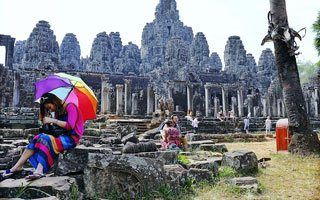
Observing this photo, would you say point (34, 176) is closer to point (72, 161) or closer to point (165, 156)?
point (72, 161)

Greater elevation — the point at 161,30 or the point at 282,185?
the point at 161,30

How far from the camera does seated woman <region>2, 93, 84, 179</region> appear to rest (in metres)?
3.28

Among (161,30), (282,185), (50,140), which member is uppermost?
(161,30)

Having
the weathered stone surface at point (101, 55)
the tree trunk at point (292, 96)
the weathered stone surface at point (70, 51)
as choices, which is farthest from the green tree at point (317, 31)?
the weathered stone surface at point (70, 51)

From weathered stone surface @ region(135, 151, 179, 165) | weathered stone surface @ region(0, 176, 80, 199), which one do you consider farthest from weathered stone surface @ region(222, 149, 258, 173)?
weathered stone surface @ region(0, 176, 80, 199)

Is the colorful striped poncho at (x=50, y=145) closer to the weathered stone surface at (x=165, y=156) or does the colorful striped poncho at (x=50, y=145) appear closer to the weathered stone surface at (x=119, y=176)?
the weathered stone surface at (x=119, y=176)

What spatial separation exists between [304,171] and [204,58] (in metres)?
43.7

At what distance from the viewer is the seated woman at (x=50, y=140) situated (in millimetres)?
3275

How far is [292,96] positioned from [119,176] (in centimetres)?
530

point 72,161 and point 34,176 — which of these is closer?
point 34,176

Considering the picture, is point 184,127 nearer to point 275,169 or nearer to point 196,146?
point 196,146

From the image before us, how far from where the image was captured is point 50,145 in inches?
131

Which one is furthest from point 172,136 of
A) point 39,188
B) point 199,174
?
point 39,188

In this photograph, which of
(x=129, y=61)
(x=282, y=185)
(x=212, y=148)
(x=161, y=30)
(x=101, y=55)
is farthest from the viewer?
(x=161, y=30)
